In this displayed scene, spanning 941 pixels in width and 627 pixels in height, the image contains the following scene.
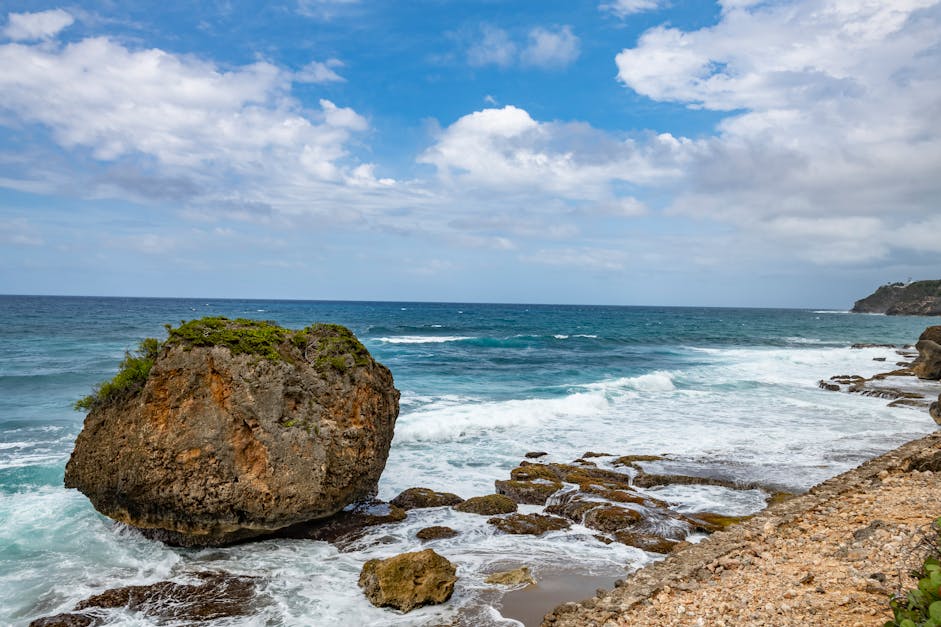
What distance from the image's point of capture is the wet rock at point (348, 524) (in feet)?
34.4

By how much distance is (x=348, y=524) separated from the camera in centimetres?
1110

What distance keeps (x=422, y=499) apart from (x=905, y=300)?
159 m

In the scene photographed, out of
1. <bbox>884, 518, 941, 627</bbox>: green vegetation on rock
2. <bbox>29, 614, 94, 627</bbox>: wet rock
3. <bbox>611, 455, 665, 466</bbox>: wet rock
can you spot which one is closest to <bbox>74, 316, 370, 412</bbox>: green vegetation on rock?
<bbox>29, 614, 94, 627</bbox>: wet rock

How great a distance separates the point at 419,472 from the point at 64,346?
36.1 m

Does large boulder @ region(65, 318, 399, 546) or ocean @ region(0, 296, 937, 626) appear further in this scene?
large boulder @ region(65, 318, 399, 546)

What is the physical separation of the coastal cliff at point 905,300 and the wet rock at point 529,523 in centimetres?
13944

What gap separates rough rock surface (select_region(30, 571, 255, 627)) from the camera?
7.74 metres

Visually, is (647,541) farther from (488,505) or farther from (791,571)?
(791,571)

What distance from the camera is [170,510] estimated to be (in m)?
9.55

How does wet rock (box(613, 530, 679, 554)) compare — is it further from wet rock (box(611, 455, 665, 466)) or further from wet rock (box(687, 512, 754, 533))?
wet rock (box(611, 455, 665, 466))

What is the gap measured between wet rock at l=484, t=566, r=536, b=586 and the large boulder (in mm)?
3328

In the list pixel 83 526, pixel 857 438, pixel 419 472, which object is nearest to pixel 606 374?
pixel 857 438

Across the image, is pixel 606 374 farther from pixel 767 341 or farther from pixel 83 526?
pixel 767 341

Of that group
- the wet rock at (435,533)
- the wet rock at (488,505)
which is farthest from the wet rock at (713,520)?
the wet rock at (435,533)
